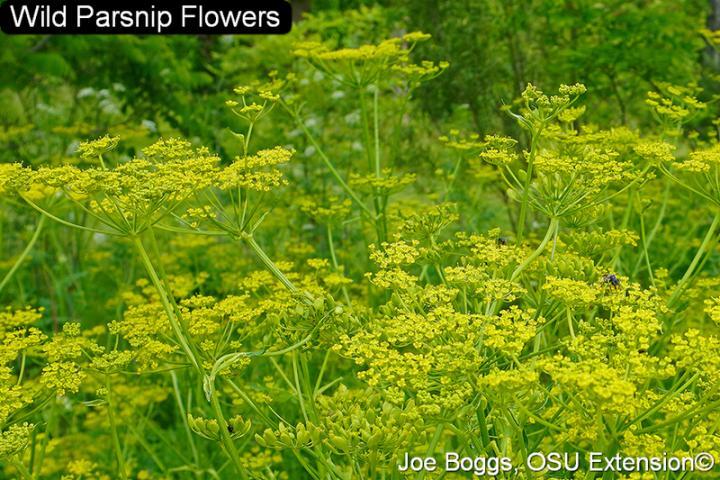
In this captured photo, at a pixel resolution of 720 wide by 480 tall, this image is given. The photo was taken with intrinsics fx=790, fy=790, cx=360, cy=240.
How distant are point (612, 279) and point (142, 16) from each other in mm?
4557

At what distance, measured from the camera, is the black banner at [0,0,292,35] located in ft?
17.7

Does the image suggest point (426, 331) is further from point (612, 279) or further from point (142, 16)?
point (142, 16)

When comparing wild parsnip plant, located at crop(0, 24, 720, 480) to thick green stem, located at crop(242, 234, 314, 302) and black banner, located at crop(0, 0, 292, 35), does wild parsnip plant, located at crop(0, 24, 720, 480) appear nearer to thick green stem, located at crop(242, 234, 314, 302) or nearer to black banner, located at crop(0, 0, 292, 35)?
thick green stem, located at crop(242, 234, 314, 302)

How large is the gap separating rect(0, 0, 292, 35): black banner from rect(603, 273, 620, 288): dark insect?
3.16m

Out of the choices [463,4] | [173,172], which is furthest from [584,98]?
[173,172]

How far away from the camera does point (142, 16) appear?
20.2 ft

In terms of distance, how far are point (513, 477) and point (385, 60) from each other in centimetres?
272

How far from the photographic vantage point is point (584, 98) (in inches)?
299

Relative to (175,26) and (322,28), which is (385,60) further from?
(322,28)

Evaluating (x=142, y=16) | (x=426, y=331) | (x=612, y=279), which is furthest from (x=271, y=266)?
(x=142, y=16)

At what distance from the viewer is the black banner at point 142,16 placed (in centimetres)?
539

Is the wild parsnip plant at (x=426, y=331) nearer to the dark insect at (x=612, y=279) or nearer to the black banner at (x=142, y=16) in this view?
the dark insect at (x=612, y=279)

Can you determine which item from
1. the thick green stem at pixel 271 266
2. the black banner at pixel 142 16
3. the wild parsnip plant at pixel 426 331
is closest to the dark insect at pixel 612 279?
the wild parsnip plant at pixel 426 331

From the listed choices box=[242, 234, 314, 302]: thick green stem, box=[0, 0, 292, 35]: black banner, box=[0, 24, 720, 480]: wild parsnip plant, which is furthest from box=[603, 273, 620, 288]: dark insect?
box=[0, 0, 292, 35]: black banner
